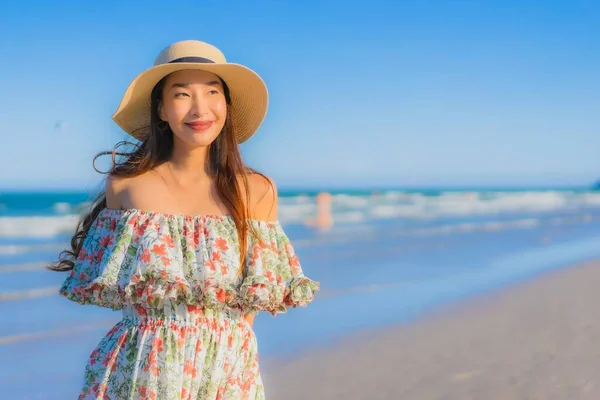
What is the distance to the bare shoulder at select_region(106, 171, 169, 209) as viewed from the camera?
2.50 metres

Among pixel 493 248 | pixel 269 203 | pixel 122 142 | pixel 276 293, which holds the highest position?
pixel 122 142

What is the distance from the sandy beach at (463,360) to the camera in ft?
15.9

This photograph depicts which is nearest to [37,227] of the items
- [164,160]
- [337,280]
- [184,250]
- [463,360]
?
[337,280]

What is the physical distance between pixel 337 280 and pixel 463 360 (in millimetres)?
4007

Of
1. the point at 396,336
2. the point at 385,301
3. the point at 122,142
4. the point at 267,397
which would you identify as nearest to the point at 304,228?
the point at 385,301

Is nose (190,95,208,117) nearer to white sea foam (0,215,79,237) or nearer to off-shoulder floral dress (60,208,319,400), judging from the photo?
off-shoulder floral dress (60,208,319,400)

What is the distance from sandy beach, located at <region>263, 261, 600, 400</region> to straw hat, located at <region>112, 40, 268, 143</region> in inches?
95.0

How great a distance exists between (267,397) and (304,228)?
13.2 m

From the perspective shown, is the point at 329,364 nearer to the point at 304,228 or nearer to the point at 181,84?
the point at 181,84

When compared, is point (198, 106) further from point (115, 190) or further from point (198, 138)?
point (115, 190)

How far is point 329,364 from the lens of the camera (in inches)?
215

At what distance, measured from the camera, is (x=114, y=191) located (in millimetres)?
2574

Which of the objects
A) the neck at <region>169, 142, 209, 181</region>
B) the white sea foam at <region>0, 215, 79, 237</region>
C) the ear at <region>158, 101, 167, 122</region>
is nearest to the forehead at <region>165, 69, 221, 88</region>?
the ear at <region>158, 101, 167, 122</region>

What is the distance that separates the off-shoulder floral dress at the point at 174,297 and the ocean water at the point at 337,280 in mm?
524
